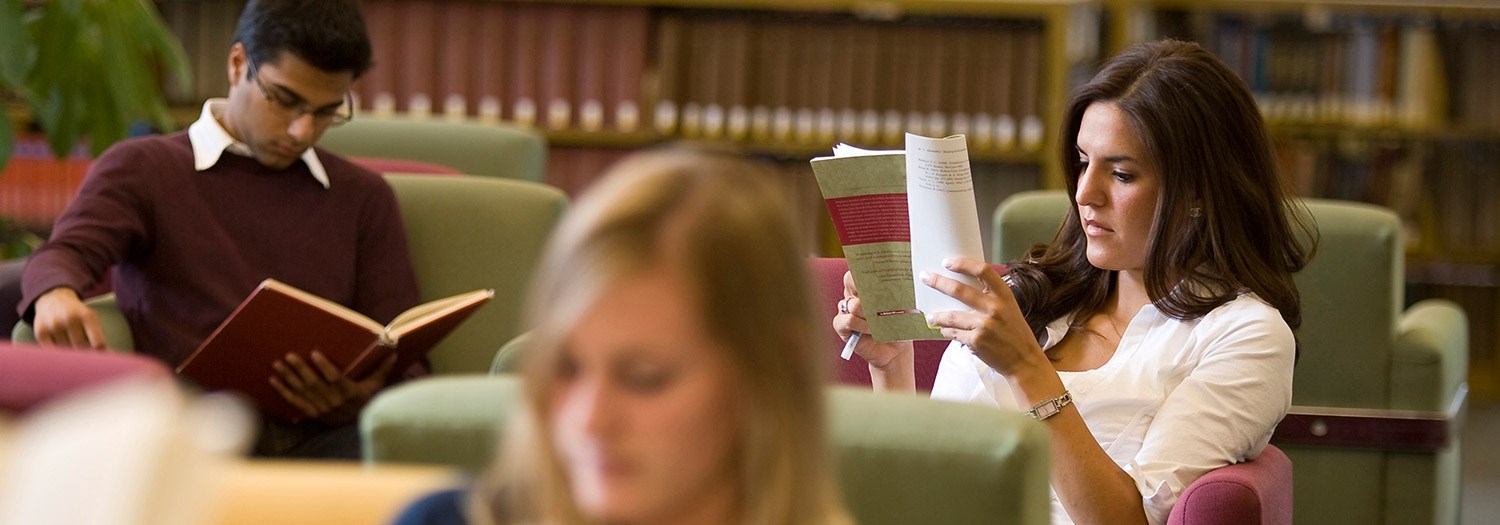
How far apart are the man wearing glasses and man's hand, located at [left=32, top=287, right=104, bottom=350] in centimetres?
6

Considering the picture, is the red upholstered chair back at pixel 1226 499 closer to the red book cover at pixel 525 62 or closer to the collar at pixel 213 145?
the collar at pixel 213 145

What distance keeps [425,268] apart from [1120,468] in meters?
1.29

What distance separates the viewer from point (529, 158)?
3.40 meters

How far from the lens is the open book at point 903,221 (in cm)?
177

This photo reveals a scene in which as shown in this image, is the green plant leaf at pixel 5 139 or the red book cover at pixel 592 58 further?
the red book cover at pixel 592 58

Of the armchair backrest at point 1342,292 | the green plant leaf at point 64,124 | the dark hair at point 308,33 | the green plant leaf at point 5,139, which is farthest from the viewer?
the green plant leaf at point 64,124

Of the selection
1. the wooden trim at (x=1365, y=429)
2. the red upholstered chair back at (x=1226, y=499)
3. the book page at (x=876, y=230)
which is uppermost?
the book page at (x=876, y=230)

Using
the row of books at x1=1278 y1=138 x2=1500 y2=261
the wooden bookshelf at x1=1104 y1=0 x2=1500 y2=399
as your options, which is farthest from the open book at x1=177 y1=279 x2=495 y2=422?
the row of books at x1=1278 y1=138 x2=1500 y2=261

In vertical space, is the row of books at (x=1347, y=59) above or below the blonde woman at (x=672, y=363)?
below

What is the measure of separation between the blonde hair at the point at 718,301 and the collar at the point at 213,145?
1.67 m

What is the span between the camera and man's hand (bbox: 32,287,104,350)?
2111 millimetres

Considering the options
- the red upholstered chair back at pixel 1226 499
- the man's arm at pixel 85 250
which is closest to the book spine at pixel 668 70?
the man's arm at pixel 85 250

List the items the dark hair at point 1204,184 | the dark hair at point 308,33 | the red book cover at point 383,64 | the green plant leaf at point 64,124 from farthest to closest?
the red book cover at point 383,64 < the green plant leaf at point 64,124 < the dark hair at point 308,33 < the dark hair at point 1204,184

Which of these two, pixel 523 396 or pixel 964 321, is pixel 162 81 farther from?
pixel 523 396
